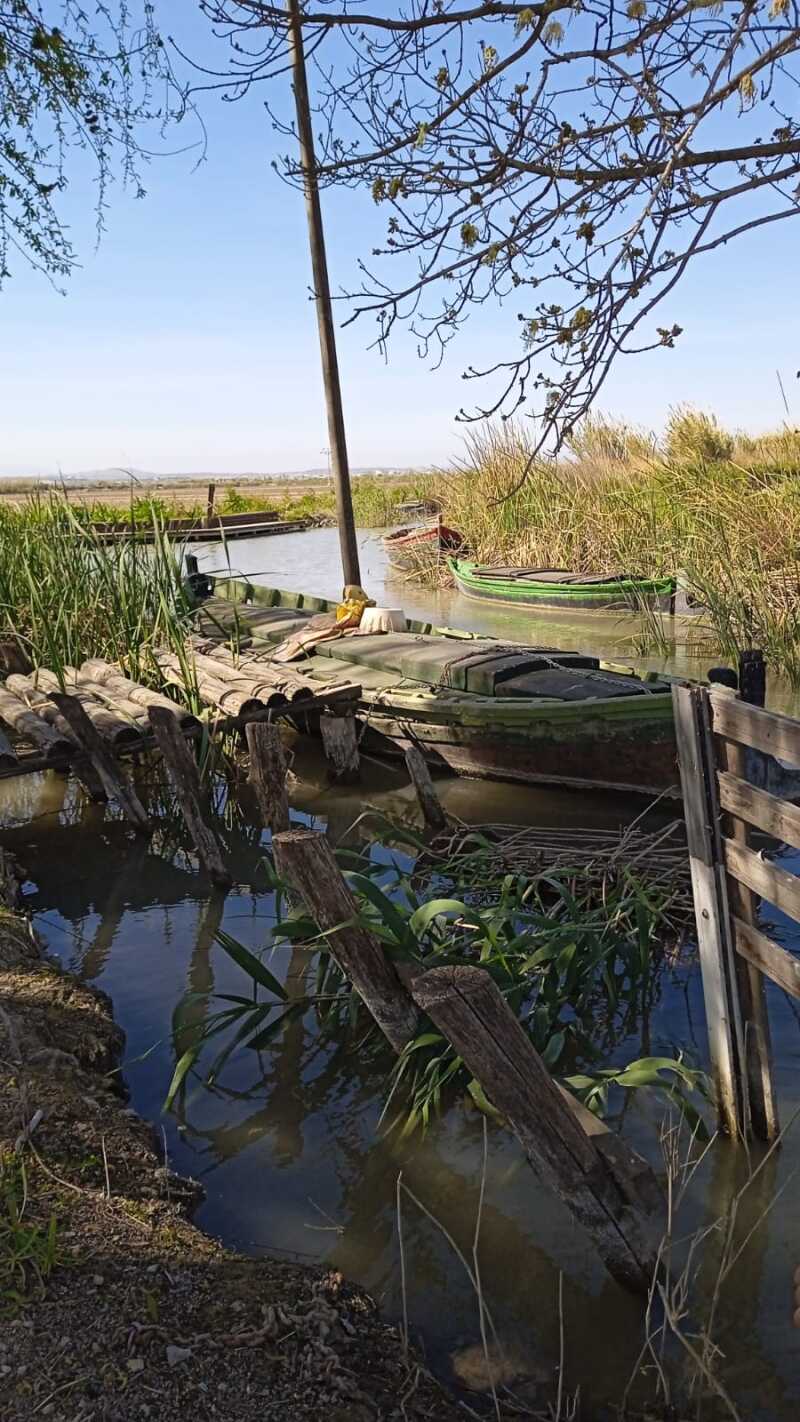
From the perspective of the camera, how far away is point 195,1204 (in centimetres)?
370

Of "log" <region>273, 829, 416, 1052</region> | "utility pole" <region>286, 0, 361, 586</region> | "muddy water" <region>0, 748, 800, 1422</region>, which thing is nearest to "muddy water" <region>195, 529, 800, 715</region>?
"utility pole" <region>286, 0, 361, 586</region>

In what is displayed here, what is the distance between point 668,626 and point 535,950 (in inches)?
386

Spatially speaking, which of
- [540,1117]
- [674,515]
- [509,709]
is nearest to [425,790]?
[509,709]

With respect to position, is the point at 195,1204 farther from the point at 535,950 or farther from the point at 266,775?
the point at 266,775

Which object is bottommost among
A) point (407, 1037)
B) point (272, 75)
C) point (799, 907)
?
point (407, 1037)

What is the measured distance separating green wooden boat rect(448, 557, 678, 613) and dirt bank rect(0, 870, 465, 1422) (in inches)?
444

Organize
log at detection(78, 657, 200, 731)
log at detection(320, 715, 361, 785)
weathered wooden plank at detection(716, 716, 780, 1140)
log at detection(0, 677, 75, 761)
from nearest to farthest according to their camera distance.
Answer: weathered wooden plank at detection(716, 716, 780, 1140) → log at detection(0, 677, 75, 761) → log at detection(78, 657, 200, 731) → log at detection(320, 715, 361, 785)

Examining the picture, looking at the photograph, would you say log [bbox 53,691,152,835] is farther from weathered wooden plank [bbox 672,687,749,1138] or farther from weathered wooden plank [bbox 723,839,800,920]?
weathered wooden plank [bbox 723,839,800,920]

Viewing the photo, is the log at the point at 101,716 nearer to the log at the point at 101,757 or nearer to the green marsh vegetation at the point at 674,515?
the log at the point at 101,757

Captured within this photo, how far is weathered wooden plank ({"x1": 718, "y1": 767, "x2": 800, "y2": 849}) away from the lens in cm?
315

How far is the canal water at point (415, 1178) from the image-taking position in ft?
10.1

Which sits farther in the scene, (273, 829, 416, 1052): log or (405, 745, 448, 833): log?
(405, 745, 448, 833): log

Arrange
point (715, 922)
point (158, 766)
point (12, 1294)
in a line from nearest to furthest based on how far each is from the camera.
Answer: point (12, 1294), point (715, 922), point (158, 766)

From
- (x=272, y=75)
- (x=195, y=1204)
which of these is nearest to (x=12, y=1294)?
(x=195, y=1204)
